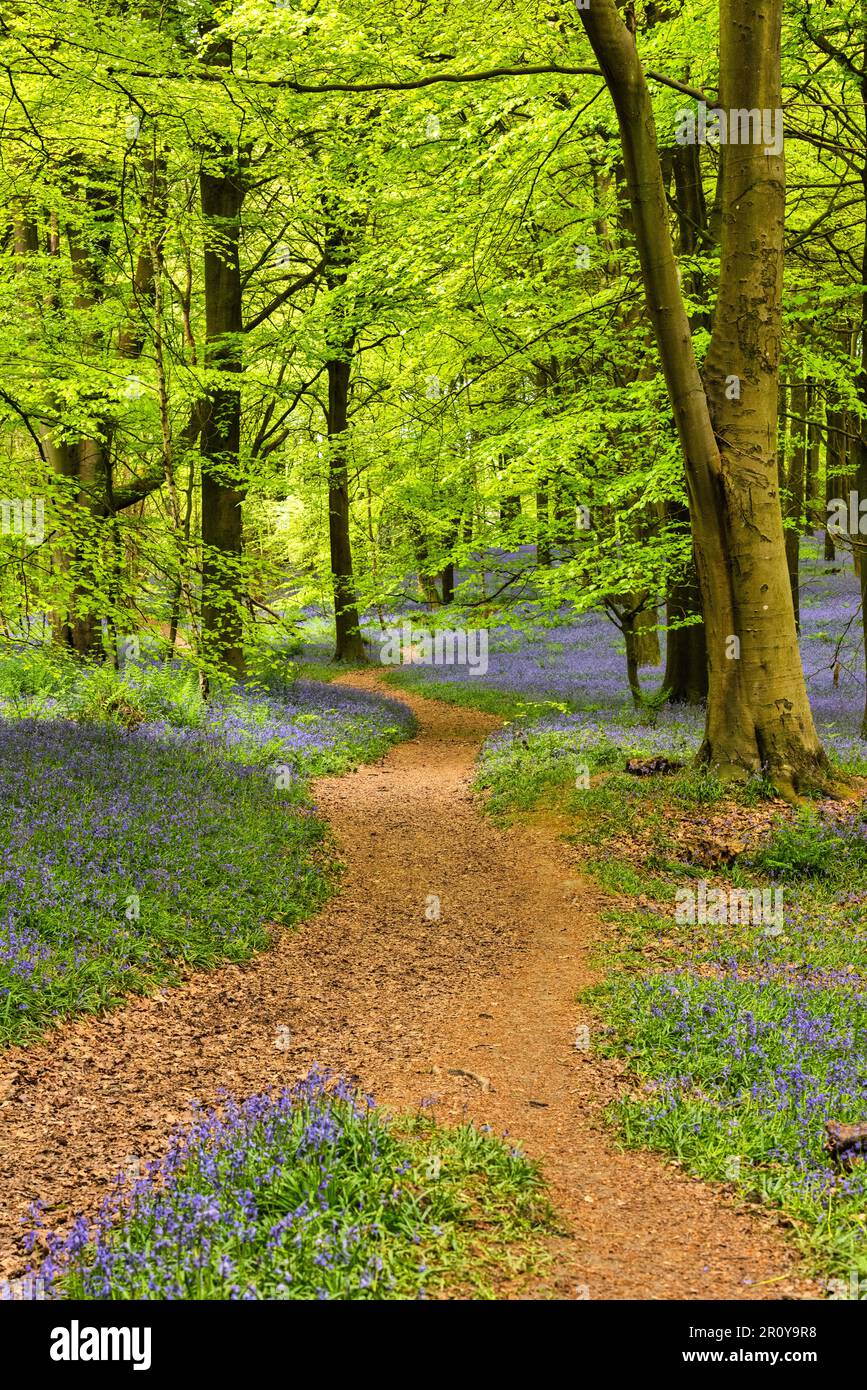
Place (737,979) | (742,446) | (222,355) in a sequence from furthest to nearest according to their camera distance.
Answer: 1. (222,355)
2. (742,446)
3. (737,979)

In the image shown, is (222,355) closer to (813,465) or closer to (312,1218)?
(312,1218)

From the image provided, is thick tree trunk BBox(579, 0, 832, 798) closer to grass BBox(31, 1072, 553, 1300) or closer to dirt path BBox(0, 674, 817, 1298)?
dirt path BBox(0, 674, 817, 1298)

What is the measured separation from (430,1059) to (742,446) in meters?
6.97

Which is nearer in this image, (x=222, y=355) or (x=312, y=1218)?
(x=312, y=1218)

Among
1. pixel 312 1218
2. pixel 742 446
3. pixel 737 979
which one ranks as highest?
pixel 742 446

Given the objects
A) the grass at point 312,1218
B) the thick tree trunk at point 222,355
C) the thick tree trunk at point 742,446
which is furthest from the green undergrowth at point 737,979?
the thick tree trunk at point 222,355

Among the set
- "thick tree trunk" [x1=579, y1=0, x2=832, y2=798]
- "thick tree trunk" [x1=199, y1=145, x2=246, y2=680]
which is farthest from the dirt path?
"thick tree trunk" [x1=199, y1=145, x2=246, y2=680]

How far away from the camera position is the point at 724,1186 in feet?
13.2

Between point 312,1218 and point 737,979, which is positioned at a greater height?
point 312,1218

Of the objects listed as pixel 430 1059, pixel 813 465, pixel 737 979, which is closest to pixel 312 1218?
pixel 430 1059

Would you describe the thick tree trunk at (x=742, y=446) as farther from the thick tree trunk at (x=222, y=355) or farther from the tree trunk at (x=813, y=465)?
the thick tree trunk at (x=222, y=355)

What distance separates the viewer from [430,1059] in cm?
559

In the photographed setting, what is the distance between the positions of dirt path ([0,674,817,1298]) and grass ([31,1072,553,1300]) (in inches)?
11.2
